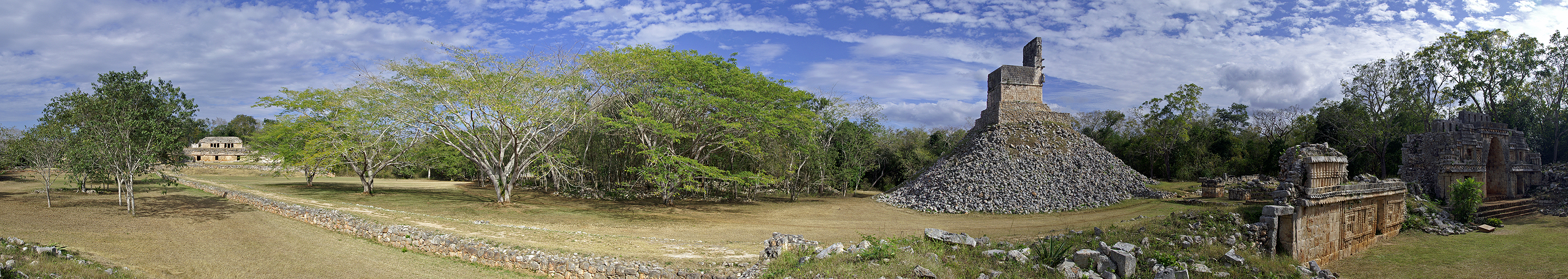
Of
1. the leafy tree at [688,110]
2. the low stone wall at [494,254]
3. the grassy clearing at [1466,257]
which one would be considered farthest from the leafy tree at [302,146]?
the grassy clearing at [1466,257]

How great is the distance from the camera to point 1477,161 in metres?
19.6

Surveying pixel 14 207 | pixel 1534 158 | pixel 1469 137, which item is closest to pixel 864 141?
pixel 1469 137

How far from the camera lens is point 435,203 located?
67.1 feet

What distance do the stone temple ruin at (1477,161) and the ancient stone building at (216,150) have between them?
237ft

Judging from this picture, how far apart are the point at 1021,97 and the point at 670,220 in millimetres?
18650

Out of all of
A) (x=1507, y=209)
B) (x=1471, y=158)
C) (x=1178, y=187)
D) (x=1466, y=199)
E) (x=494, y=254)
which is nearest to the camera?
(x=494, y=254)

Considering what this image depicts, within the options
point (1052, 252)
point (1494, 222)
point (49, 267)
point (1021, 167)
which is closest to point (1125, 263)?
Result: point (1052, 252)

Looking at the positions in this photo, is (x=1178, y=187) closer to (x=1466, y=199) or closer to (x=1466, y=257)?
(x=1466, y=199)

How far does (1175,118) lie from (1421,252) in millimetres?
21758

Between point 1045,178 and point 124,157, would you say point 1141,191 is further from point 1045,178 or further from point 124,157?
point 124,157

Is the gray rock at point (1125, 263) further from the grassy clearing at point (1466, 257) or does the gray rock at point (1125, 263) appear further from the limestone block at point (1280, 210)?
the grassy clearing at point (1466, 257)

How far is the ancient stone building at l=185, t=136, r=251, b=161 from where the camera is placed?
5031 cm

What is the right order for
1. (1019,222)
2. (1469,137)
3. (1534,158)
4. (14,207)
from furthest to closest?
(1534,158) < (1469,137) < (1019,222) < (14,207)

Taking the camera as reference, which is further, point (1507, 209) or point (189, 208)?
point (1507, 209)
